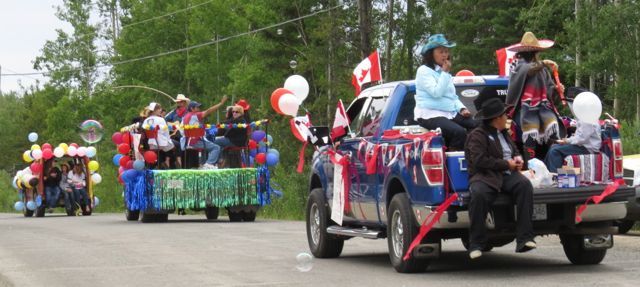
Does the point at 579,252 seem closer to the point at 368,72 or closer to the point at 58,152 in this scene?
the point at 368,72

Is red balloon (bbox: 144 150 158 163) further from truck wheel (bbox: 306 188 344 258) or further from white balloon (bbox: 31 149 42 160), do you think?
white balloon (bbox: 31 149 42 160)

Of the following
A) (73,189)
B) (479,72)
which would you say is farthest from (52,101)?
(73,189)

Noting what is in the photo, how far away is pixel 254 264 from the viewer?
48.8 feet

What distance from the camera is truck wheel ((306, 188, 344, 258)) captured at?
613 inches

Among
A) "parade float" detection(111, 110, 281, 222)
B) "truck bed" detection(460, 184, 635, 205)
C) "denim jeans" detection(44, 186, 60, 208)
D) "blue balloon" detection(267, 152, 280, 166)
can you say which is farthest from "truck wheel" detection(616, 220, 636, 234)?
"denim jeans" detection(44, 186, 60, 208)

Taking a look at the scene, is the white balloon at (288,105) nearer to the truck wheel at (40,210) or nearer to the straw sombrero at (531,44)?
the straw sombrero at (531,44)

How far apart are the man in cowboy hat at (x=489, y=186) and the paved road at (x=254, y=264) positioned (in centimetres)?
39

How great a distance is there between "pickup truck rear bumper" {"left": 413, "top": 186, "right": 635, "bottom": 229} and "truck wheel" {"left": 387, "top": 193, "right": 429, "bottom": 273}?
127 millimetres

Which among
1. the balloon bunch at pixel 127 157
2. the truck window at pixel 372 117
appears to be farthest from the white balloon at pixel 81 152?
the truck window at pixel 372 117

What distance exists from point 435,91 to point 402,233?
1.50 m

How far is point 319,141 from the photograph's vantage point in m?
15.4

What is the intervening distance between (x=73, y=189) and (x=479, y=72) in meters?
24.2

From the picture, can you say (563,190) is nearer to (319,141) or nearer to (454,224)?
(454,224)

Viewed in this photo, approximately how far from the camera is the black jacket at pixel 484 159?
1211 centimetres
